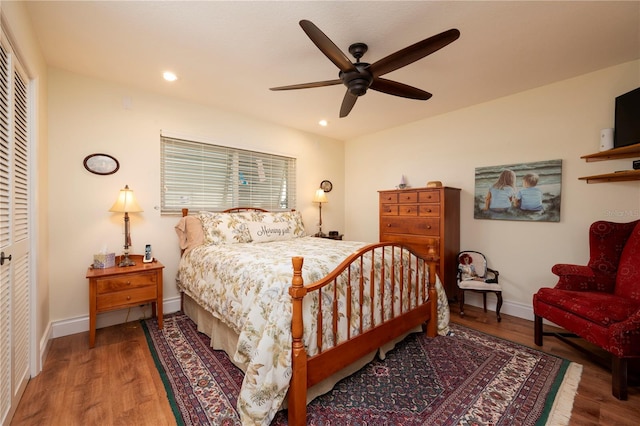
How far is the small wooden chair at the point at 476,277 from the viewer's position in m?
3.00

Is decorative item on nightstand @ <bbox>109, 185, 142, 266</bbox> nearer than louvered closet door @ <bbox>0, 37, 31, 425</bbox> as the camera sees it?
No

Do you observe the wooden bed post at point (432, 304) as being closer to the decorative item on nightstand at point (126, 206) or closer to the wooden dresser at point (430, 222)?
the wooden dresser at point (430, 222)

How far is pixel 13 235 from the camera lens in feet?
5.31

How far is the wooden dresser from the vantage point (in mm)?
3279

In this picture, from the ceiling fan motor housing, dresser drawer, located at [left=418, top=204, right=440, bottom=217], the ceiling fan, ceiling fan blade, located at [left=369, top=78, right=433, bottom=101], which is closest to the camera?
the ceiling fan

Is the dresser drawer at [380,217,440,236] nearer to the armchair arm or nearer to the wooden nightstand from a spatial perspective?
the armchair arm

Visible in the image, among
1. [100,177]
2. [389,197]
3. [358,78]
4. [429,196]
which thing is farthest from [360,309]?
[100,177]

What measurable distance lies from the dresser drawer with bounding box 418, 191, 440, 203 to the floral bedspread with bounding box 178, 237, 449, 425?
1518mm

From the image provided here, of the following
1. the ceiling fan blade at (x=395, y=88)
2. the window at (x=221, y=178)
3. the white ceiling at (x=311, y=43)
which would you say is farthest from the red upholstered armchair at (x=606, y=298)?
the window at (x=221, y=178)

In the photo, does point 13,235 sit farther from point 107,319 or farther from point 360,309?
point 360,309

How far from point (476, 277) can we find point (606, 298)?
121cm

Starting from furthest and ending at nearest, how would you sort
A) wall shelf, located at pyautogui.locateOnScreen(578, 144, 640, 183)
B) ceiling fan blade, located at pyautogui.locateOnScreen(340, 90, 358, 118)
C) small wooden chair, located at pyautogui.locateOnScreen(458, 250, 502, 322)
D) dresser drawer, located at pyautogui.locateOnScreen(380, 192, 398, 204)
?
dresser drawer, located at pyautogui.locateOnScreen(380, 192, 398, 204) → small wooden chair, located at pyautogui.locateOnScreen(458, 250, 502, 322) → wall shelf, located at pyautogui.locateOnScreen(578, 144, 640, 183) → ceiling fan blade, located at pyautogui.locateOnScreen(340, 90, 358, 118)

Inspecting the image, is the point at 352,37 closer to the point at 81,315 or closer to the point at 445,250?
the point at 445,250

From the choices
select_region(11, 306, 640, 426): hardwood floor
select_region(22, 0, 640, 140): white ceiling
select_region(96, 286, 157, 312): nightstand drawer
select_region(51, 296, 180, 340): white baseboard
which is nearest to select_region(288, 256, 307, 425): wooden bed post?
select_region(11, 306, 640, 426): hardwood floor
